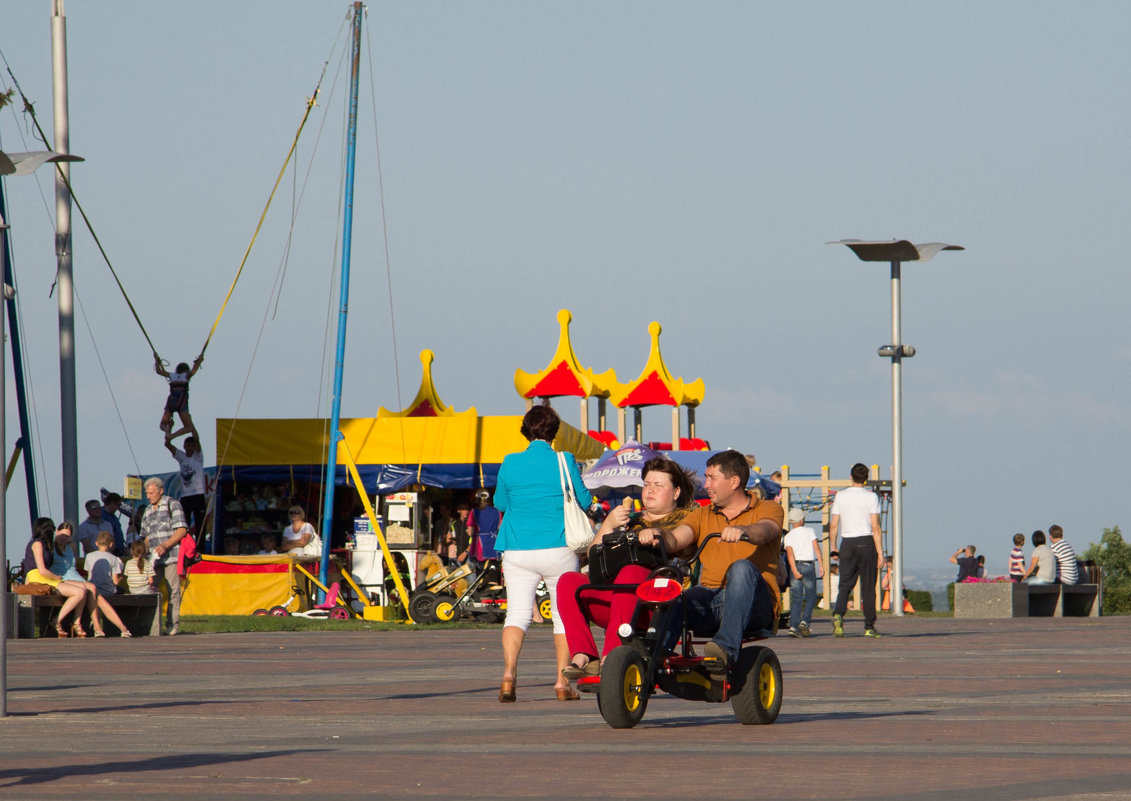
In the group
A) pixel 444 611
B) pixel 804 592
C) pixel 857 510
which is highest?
pixel 857 510

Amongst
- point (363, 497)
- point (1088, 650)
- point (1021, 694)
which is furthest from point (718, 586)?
point (363, 497)

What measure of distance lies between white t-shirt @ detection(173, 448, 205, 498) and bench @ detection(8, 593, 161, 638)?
24.2 feet

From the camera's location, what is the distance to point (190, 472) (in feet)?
93.1

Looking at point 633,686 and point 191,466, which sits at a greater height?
point 191,466

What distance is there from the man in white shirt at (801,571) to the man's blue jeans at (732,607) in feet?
37.6

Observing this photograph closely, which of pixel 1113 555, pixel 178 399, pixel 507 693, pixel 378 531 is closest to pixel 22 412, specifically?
pixel 178 399

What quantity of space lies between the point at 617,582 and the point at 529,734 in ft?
3.05

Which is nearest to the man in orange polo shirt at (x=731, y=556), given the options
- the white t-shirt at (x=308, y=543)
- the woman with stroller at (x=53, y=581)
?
the woman with stroller at (x=53, y=581)

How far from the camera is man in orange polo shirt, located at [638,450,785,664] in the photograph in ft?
27.5

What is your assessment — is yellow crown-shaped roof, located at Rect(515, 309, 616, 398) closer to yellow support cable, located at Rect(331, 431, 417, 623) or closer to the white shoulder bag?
yellow support cable, located at Rect(331, 431, 417, 623)

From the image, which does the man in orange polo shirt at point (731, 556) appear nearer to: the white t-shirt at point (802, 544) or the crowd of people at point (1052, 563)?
the white t-shirt at point (802, 544)

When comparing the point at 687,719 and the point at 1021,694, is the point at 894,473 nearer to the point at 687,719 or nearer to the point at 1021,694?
the point at 1021,694

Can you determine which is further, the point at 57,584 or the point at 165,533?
the point at 165,533

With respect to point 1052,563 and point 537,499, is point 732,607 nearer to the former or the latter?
point 537,499
